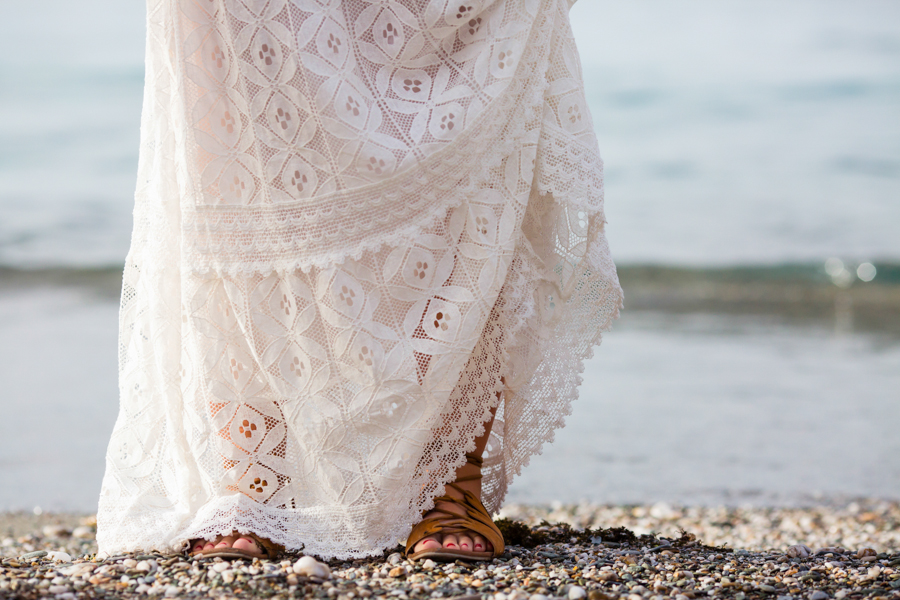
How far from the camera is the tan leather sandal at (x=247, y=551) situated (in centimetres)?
178

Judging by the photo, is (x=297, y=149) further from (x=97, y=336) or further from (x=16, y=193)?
(x=16, y=193)

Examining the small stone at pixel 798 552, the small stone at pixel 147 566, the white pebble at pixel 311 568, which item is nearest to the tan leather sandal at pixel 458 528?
the white pebble at pixel 311 568

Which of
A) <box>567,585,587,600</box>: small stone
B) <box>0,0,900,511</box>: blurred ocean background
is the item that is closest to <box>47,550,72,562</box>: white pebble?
<box>567,585,587,600</box>: small stone

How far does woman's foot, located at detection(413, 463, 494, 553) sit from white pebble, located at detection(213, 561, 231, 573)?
428 millimetres

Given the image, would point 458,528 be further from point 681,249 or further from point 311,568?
point 681,249

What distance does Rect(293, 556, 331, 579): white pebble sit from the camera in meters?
1.68

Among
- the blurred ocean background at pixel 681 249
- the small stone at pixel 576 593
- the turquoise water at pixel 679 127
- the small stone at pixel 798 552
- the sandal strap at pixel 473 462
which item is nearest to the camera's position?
the small stone at pixel 576 593

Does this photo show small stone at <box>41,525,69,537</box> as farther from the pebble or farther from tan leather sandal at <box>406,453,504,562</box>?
tan leather sandal at <box>406,453,504,562</box>

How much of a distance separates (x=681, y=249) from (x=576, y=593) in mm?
10171

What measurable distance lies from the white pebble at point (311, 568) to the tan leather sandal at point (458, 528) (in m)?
0.23

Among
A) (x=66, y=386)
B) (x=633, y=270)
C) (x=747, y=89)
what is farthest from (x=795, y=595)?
(x=747, y=89)

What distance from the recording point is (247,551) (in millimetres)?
1788

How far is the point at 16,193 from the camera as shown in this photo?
12.1 metres

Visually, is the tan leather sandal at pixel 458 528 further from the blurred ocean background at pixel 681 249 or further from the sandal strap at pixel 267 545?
the blurred ocean background at pixel 681 249
